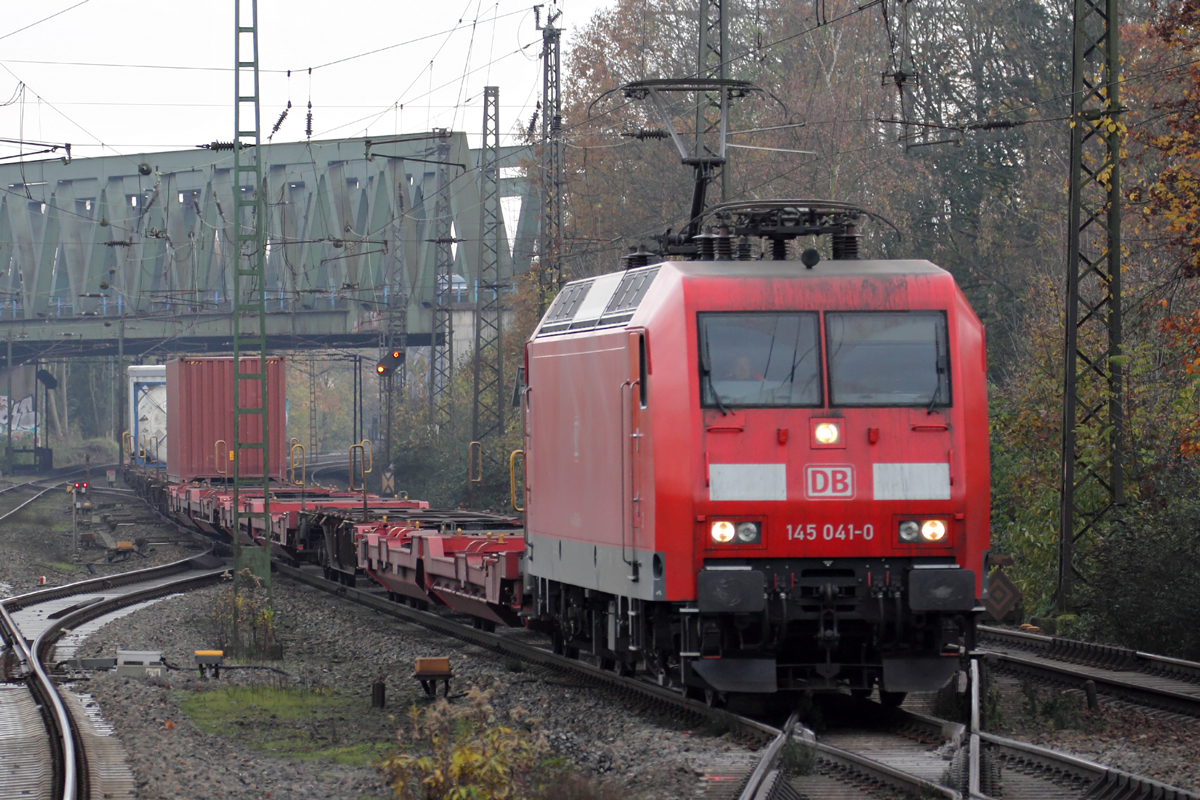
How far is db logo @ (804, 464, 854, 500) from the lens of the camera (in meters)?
10.4

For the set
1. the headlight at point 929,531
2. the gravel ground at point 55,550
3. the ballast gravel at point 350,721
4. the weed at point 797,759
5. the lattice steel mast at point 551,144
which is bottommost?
the ballast gravel at point 350,721

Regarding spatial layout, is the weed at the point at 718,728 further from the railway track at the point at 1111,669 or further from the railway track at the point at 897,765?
the railway track at the point at 1111,669

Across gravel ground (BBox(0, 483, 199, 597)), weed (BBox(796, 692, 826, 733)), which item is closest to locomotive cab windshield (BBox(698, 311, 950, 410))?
weed (BBox(796, 692, 826, 733))

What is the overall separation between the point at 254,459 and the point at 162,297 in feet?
95.2

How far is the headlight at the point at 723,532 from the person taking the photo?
10297mm

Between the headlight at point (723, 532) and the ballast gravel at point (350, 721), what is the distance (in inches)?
53.2

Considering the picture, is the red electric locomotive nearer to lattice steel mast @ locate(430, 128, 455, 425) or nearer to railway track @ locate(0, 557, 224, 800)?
railway track @ locate(0, 557, 224, 800)

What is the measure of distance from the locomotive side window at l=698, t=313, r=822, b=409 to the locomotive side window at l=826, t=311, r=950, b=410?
0.15m

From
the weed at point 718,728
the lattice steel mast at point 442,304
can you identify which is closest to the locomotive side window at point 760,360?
the weed at point 718,728

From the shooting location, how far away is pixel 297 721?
502 inches

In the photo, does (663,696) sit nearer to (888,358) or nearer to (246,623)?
(888,358)

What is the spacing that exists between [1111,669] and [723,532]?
5.34m

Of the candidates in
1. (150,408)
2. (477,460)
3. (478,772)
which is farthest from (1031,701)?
(150,408)

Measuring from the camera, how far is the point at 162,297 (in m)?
61.6
